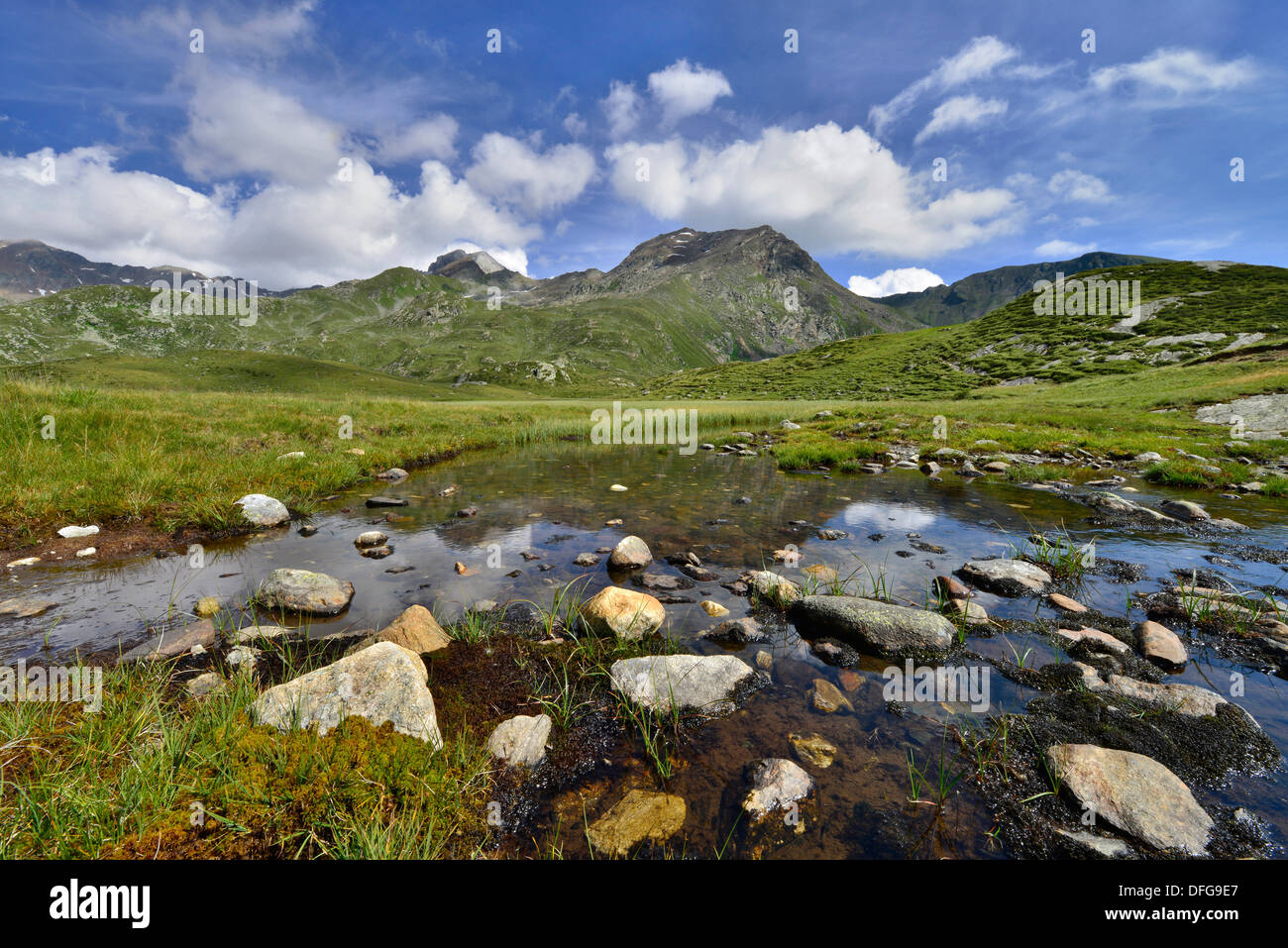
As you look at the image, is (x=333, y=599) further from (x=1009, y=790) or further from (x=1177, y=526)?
(x=1177, y=526)

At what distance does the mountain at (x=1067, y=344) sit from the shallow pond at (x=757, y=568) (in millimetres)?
55642

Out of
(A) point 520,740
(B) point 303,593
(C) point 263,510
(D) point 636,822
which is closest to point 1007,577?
(D) point 636,822

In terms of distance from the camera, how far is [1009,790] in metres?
3.14

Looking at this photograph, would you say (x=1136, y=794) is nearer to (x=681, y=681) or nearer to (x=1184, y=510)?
(x=681, y=681)

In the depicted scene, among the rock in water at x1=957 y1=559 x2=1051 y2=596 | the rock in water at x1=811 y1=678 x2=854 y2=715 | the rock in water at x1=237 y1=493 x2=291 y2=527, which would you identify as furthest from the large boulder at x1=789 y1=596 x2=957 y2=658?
the rock in water at x1=237 y1=493 x2=291 y2=527

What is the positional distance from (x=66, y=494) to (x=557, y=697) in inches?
446

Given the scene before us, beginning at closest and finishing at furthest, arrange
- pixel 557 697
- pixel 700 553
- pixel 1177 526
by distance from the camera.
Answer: pixel 557 697 → pixel 700 553 → pixel 1177 526

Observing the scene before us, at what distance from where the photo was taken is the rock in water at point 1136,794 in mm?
2715

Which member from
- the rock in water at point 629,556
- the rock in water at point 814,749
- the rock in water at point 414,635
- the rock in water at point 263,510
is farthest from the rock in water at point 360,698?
the rock in water at point 263,510

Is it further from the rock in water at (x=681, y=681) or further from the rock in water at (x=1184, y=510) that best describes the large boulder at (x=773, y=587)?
the rock in water at (x=1184, y=510)

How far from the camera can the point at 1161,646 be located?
473cm

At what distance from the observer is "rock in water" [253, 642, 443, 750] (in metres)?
3.26

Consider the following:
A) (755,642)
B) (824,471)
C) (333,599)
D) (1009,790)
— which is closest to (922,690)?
(1009,790)

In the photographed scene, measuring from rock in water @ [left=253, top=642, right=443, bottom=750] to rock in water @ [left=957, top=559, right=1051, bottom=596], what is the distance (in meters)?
7.35
